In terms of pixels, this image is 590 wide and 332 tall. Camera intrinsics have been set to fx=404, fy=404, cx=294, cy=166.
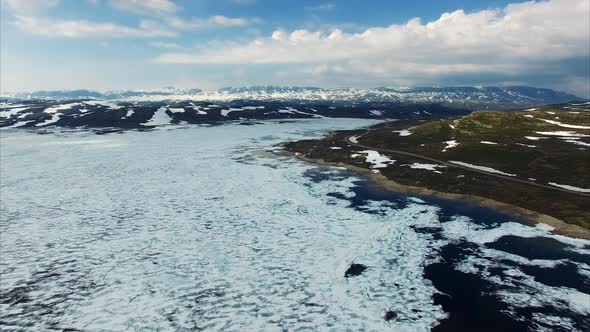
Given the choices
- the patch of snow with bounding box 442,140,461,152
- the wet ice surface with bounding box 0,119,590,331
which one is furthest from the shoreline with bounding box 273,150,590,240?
the patch of snow with bounding box 442,140,461,152

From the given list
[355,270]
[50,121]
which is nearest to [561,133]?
[355,270]

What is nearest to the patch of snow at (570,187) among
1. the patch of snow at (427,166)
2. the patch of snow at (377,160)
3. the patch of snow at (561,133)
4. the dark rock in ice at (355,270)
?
the patch of snow at (427,166)

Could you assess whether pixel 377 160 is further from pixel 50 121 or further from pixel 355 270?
pixel 50 121

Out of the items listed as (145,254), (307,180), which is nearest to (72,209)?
(145,254)

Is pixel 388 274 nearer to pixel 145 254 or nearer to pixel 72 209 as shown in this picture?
pixel 145 254

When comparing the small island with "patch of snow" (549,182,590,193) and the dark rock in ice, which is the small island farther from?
the dark rock in ice
